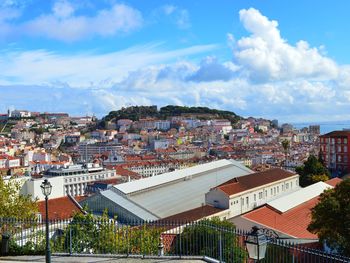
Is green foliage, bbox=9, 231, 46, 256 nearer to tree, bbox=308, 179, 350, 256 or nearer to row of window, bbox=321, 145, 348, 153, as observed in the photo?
tree, bbox=308, 179, 350, 256

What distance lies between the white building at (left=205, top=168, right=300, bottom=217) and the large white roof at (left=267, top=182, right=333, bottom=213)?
405 centimetres

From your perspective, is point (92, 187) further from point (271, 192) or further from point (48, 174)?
point (271, 192)

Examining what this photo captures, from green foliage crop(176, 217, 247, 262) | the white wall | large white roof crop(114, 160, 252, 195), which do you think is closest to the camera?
green foliage crop(176, 217, 247, 262)

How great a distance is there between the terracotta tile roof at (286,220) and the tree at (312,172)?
67.4 ft

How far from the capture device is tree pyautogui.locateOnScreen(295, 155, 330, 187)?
57.8 metres

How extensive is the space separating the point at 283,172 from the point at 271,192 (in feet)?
21.5

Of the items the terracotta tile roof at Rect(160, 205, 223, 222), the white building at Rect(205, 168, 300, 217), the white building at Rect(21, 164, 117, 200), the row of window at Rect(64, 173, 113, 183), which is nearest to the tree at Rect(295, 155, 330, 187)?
the white building at Rect(205, 168, 300, 217)

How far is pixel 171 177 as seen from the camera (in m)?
54.7

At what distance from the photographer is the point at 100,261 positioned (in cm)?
1345

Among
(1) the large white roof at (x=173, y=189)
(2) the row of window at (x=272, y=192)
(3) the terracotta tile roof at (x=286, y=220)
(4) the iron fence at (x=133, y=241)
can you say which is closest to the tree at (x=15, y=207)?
(4) the iron fence at (x=133, y=241)

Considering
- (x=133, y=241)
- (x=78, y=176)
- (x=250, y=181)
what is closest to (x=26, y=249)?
(x=133, y=241)

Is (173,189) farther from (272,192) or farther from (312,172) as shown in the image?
(312,172)

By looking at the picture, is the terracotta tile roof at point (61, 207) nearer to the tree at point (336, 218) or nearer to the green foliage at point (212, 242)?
the tree at point (336, 218)

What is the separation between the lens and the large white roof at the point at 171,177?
152 feet
